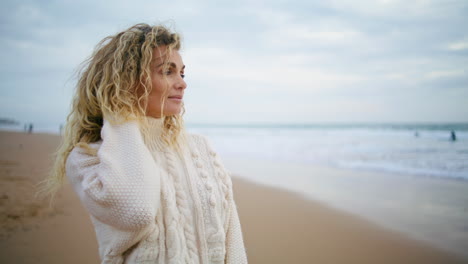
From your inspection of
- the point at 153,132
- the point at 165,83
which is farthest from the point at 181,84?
the point at 153,132

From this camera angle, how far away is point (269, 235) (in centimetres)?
470

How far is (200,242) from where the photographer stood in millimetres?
1523

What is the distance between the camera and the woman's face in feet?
5.27

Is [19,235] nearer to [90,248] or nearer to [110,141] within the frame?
[90,248]

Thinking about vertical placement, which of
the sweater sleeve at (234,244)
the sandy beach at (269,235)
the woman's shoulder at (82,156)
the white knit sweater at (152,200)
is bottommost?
the sandy beach at (269,235)

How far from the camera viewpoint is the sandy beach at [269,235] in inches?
157

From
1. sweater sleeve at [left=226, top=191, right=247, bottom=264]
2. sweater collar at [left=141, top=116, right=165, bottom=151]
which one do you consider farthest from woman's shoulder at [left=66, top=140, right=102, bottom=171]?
sweater sleeve at [left=226, top=191, right=247, bottom=264]

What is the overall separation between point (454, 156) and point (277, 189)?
7.55 metres

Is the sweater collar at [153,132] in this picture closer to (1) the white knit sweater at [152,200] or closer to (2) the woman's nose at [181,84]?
(1) the white knit sweater at [152,200]

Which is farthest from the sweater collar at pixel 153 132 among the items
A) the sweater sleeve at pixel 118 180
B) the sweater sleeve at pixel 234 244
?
the sweater sleeve at pixel 234 244

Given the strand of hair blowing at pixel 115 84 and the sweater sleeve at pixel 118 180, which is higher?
the strand of hair blowing at pixel 115 84

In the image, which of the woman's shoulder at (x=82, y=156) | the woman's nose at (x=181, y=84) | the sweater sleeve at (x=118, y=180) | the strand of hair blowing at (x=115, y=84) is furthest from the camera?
the woman's nose at (x=181, y=84)

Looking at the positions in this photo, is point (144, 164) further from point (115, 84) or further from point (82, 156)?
point (115, 84)

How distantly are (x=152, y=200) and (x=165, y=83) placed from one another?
656 millimetres
